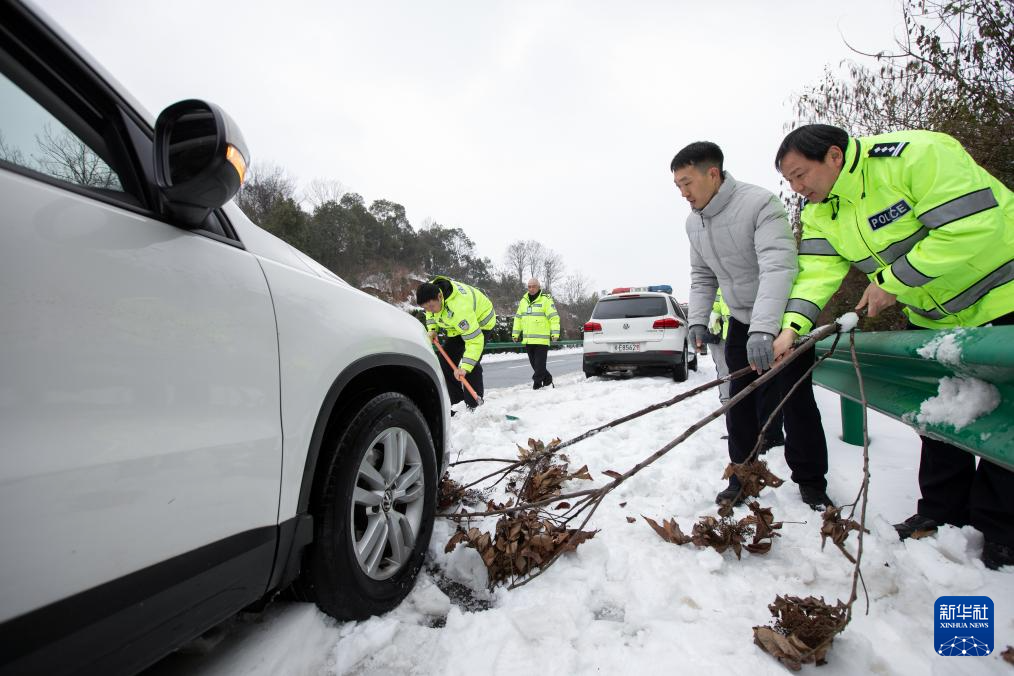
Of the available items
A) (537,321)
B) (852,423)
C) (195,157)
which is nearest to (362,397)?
(195,157)

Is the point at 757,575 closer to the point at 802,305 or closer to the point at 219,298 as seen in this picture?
the point at 802,305

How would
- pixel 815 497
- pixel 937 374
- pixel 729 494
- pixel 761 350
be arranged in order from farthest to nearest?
pixel 729 494 < pixel 815 497 < pixel 761 350 < pixel 937 374

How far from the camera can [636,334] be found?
761 cm

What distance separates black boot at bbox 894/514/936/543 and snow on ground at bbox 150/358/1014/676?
2.8 inches

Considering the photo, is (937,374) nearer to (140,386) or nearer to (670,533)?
(670,533)

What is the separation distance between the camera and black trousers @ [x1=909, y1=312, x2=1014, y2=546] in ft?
5.91

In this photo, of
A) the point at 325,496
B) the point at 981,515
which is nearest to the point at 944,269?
the point at 981,515

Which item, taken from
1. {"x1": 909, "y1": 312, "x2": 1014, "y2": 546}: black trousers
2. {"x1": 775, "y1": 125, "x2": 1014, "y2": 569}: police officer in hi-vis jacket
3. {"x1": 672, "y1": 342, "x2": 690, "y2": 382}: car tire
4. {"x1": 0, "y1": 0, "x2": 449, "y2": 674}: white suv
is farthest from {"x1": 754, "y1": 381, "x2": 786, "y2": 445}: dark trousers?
{"x1": 672, "y1": 342, "x2": 690, "y2": 382}: car tire

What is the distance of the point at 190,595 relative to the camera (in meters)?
1.01

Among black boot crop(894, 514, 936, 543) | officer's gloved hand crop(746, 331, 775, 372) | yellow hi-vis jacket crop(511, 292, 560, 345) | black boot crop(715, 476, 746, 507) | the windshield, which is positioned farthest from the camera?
yellow hi-vis jacket crop(511, 292, 560, 345)

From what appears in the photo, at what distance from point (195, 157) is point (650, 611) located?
1.97m

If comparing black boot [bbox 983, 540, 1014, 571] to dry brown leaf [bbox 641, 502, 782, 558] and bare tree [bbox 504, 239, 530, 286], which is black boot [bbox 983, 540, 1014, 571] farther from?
bare tree [bbox 504, 239, 530, 286]

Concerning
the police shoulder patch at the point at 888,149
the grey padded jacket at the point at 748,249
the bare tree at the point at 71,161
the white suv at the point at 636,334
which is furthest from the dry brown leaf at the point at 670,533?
the white suv at the point at 636,334

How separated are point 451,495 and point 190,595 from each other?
168cm
